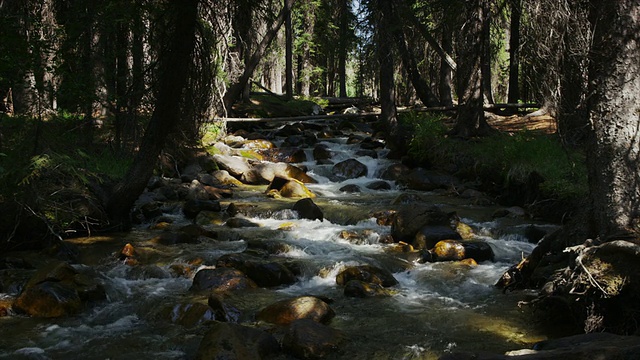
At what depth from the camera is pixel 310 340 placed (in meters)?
5.29

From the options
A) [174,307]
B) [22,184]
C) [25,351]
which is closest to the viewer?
[25,351]

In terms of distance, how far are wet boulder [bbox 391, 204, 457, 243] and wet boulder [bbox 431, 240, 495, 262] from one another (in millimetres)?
829

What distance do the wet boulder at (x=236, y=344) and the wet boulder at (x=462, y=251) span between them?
412 centimetres

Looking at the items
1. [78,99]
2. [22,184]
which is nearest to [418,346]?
[22,184]

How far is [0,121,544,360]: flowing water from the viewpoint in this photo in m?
5.54

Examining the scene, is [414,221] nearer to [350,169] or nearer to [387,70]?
[350,169]

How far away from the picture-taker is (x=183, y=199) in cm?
1300

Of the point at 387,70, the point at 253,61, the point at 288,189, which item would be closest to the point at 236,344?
the point at 288,189

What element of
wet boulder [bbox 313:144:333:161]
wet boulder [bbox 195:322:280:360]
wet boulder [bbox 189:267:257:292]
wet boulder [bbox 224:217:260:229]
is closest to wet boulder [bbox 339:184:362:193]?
wet boulder [bbox 313:144:333:161]

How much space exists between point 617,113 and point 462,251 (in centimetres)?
380

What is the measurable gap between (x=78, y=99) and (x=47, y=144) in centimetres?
114

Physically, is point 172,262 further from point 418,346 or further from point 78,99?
point 418,346

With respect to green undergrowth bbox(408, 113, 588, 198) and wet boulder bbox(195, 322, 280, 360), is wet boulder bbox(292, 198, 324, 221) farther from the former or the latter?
wet boulder bbox(195, 322, 280, 360)

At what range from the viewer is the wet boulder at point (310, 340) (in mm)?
5203
